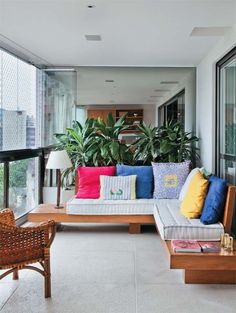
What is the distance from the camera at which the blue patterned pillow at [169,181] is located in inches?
196

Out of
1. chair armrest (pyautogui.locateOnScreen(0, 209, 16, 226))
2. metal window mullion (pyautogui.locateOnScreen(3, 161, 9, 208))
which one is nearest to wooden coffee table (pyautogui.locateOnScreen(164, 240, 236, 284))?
chair armrest (pyautogui.locateOnScreen(0, 209, 16, 226))

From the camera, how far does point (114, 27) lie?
3.96 meters

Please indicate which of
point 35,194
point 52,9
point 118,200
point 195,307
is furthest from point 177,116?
point 195,307

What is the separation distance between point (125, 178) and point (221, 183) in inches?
68.7

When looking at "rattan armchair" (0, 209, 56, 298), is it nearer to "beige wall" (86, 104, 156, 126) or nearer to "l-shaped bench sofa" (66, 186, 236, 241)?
"l-shaped bench sofa" (66, 186, 236, 241)

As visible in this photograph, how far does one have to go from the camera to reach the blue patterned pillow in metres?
4.97

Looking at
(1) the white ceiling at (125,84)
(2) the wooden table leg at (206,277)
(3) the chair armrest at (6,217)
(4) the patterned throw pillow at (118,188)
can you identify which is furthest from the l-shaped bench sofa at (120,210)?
(1) the white ceiling at (125,84)

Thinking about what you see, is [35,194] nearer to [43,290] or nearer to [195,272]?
[43,290]

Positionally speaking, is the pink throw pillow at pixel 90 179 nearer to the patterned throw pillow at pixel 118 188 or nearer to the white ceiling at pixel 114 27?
the patterned throw pillow at pixel 118 188

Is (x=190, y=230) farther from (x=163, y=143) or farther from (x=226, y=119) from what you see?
(x=163, y=143)

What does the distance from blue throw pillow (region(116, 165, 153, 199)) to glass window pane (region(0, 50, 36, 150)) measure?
158 centimetres

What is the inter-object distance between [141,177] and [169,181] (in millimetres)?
411

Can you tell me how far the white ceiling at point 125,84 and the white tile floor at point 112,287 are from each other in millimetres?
2913

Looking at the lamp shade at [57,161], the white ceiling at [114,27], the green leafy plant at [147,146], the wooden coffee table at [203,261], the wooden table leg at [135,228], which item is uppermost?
the white ceiling at [114,27]
